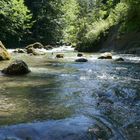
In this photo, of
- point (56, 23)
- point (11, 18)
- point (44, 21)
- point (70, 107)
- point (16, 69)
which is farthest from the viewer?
point (56, 23)

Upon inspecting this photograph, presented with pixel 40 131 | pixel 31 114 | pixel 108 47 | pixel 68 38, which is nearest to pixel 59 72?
pixel 31 114

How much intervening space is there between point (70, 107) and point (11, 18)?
33416 millimetres

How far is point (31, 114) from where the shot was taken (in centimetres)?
885

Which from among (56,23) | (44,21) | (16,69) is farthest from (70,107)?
(56,23)

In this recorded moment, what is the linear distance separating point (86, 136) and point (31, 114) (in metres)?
2.07

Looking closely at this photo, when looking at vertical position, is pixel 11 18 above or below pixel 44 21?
A: above

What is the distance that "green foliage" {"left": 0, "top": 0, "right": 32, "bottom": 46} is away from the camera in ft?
133

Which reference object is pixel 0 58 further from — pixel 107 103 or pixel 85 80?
pixel 107 103

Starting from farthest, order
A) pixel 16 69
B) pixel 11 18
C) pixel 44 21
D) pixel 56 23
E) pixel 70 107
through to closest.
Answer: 1. pixel 56 23
2. pixel 44 21
3. pixel 11 18
4. pixel 16 69
5. pixel 70 107

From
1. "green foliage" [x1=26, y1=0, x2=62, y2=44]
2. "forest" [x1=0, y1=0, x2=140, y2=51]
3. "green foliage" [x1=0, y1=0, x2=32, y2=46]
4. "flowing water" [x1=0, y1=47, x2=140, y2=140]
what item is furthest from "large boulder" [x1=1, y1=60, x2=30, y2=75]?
"green foliage" [x1=26, y1=0, x2=62, y2=44]

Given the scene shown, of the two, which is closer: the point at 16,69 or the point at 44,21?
the point at 16,69

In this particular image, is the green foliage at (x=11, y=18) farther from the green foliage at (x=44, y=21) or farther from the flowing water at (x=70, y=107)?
the flowing water at (x=70, y=107)

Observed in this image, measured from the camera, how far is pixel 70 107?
31.6 ft

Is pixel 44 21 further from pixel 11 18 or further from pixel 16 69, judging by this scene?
pixel 16 69
